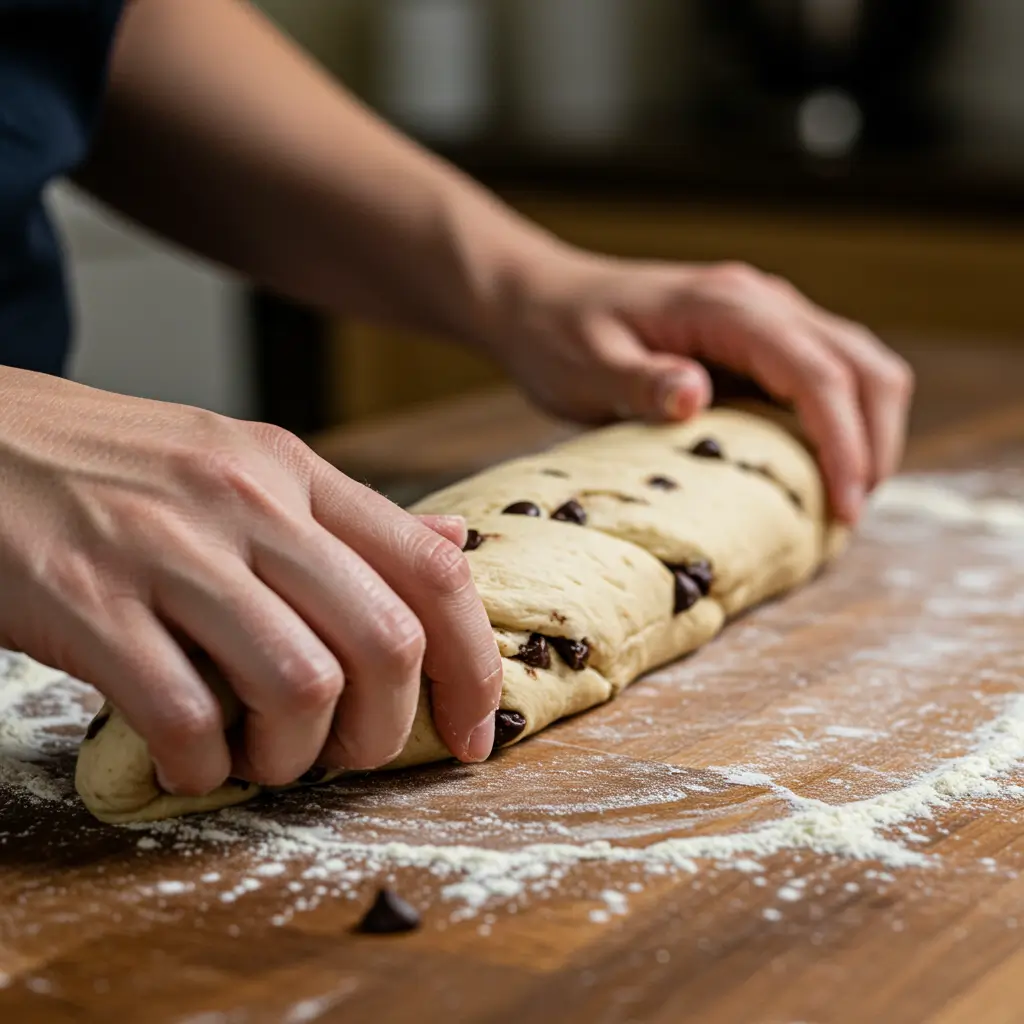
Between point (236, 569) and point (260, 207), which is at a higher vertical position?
point (260, 207)

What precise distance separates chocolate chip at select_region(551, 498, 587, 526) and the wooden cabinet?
1.75m

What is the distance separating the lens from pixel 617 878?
90cm

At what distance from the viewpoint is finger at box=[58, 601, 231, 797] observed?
2.77ft

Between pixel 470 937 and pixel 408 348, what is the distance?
254cm

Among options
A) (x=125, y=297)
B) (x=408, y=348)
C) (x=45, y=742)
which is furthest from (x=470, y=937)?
(x=125, y=297)

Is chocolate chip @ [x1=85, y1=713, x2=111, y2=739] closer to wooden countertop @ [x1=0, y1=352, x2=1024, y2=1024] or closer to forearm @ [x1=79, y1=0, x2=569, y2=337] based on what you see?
wooden countertop @ [x1=0, y1=352, x2=1024, y2=1024]

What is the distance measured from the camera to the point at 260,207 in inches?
70.2

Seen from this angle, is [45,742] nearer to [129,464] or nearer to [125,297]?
[129,464]

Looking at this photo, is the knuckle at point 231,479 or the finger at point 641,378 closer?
the knuckle at point 231,479

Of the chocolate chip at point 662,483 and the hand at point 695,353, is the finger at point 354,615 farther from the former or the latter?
the hand at point 695,353

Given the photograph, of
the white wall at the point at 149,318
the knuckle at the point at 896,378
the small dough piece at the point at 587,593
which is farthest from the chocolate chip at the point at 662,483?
the white wall at the point at 149,318

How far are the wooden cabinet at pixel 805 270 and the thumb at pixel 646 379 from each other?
137 centimetres

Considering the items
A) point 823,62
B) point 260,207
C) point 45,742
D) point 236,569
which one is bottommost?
point 45,742

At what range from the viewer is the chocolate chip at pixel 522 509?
1.28 meters
